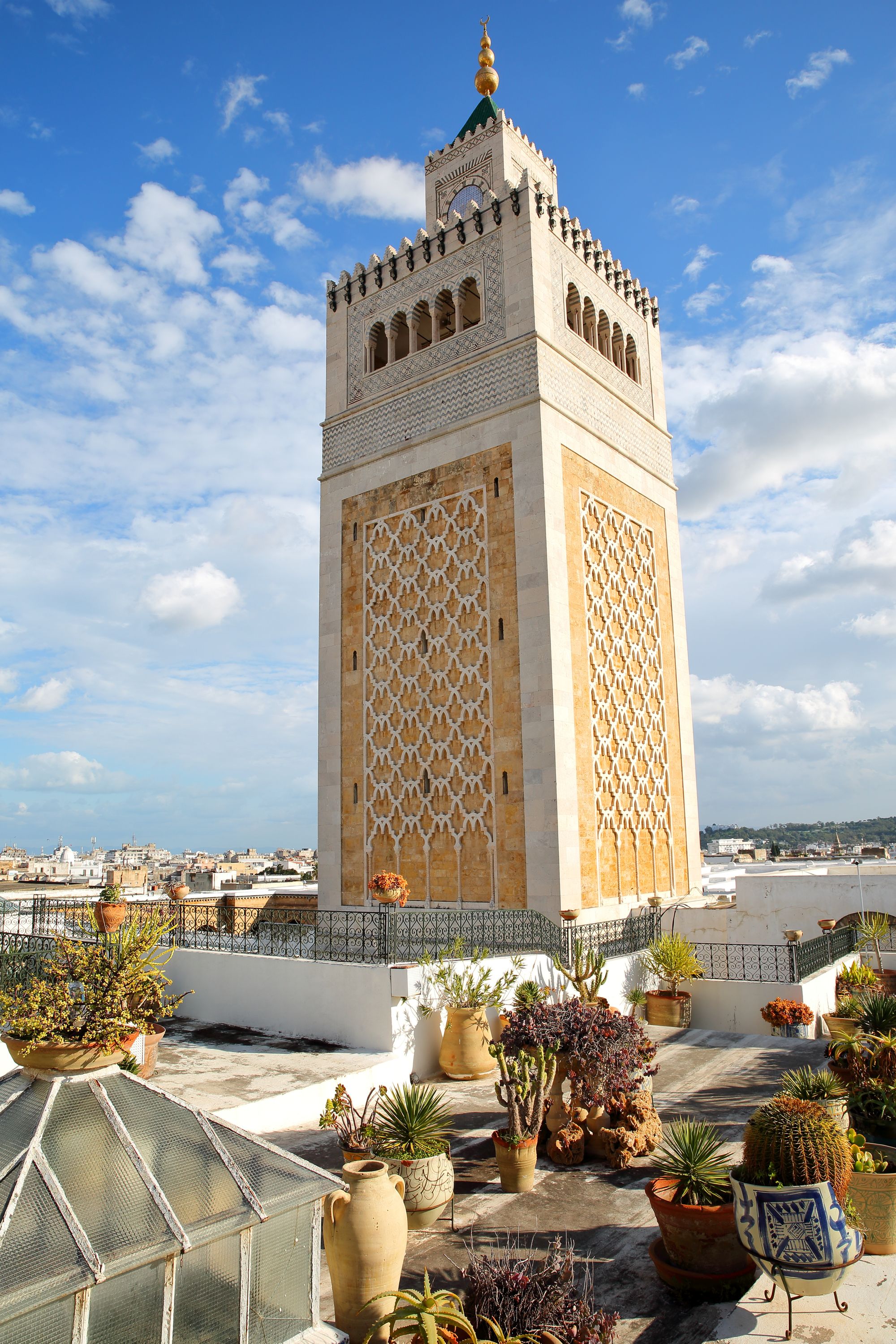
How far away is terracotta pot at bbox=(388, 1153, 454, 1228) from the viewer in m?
5.44

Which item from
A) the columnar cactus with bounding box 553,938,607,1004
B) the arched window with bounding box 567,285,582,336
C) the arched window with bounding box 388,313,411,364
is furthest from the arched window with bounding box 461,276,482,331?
the columnar cactus with bounding box 553,938,607,1004

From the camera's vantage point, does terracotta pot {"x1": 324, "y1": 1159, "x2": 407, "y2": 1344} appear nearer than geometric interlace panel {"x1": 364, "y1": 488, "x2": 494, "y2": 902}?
Yes

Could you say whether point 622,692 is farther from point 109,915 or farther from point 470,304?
point 109,915

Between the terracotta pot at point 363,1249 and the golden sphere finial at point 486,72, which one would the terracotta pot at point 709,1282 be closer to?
the terracotta pot at point 363,1249

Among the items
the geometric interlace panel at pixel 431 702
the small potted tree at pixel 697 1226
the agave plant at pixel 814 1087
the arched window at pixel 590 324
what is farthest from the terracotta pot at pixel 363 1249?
the arched window at pixel 590 324

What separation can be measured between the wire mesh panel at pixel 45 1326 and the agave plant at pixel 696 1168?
10.1ft

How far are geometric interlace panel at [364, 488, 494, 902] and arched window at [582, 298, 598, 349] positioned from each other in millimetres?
4728

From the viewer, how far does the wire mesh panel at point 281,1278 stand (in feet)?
11.2

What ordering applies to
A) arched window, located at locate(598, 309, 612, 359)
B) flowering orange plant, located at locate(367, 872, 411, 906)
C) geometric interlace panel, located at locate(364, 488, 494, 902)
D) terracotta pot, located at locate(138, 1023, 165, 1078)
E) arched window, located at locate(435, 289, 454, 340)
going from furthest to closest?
arched window, located at locate(598, 309, 612, 359), arched window, located at locate(435, 289, 454, 340), geometric interlace panel, located at locate(364, 488, 494, 902), flowering orange plant, located at locate(367, 872, 411, 906), terracotta pot, located at locate(138, 1023, 165, 1078)

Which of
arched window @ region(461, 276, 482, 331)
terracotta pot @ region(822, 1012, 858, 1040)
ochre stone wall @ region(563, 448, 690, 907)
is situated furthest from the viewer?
arched window @ region(461, 276, 482, 331)

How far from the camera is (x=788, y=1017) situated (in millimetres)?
11211

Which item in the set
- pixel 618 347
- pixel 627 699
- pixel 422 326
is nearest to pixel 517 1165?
pixel 627 699

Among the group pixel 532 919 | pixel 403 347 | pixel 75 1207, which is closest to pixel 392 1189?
pixel 75 1207

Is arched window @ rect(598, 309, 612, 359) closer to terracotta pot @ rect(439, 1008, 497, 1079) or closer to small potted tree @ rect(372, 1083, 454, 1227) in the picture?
terracotta pot @ rect(439, 1008, 497, 1079)
